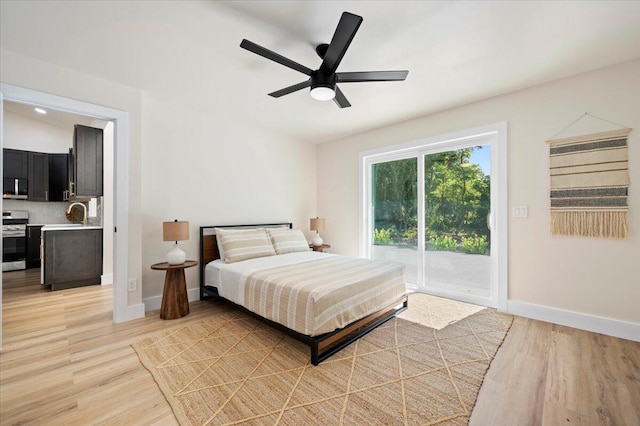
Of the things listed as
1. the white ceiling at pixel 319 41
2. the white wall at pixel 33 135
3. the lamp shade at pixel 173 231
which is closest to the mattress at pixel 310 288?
the lamp shade at pixel 173 231

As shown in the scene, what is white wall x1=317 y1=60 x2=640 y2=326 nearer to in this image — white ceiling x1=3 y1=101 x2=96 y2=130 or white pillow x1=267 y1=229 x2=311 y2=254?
white pillow x1=267 y1=229 x2=311 y2=254

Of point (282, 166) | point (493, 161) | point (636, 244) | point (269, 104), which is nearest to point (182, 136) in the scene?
point (269, 104)

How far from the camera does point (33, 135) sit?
567 cm

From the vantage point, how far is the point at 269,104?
3.48 metres

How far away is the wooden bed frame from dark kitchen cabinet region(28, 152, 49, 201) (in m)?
4.68

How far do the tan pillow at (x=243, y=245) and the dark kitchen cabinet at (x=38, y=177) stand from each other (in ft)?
16.1

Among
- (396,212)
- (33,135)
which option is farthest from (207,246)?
(33,135)

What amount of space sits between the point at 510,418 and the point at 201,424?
1.77 m

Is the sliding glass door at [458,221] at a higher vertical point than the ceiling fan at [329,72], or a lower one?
lower

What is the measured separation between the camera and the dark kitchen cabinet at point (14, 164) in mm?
5383

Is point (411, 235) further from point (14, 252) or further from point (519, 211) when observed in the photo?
point (14, 252)

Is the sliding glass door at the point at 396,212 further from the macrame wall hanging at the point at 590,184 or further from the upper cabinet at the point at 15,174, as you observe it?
the upper cabinet at the point at 15,174

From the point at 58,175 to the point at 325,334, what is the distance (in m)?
7.02

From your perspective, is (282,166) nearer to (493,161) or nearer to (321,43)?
(321,43)
